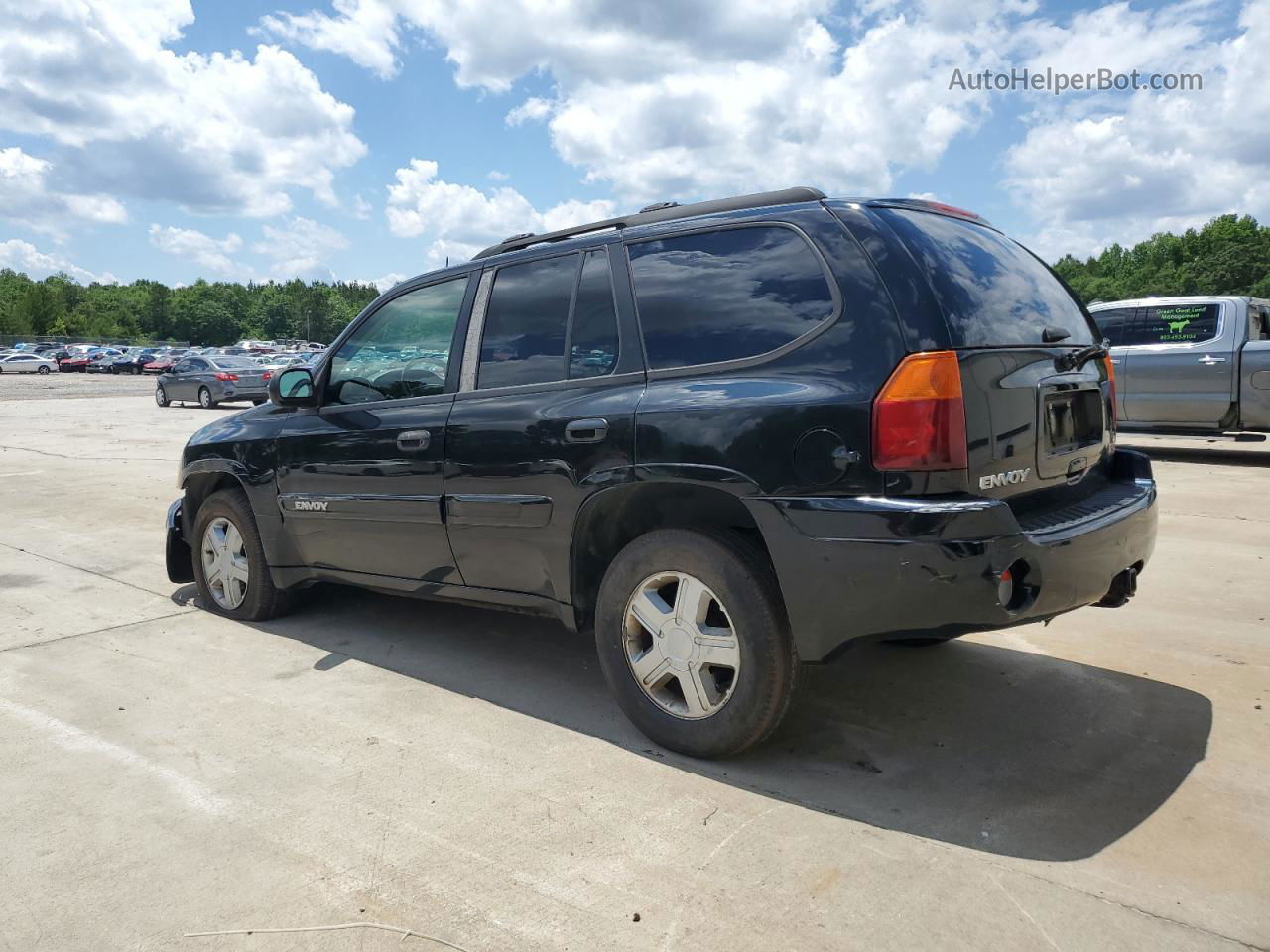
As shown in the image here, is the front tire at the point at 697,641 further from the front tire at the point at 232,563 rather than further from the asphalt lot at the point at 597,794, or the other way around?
the front tire at the point at 232,563

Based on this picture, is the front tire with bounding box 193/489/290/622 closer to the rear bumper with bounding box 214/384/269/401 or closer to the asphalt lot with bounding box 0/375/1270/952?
the asphalt lot with bounding box 0/375/1270/952

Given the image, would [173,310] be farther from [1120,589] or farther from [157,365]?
[1120,589]

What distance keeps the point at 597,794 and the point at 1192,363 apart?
33.6ft

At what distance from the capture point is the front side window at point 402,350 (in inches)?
167

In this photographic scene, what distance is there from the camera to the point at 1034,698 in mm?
3826

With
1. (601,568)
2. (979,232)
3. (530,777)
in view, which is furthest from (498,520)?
(979,232)

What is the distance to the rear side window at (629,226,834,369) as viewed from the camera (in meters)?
3.09

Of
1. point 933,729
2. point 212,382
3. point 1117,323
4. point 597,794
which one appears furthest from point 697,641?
point 212,382

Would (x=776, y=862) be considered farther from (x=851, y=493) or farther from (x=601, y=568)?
(x=601, y=568)

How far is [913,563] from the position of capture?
2.75m

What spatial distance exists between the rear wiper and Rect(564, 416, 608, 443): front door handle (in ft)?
5.18

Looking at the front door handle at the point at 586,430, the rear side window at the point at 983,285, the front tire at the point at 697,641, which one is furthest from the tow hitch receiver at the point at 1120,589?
the front door handle at the point at 586,430

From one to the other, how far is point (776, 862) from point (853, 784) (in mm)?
566

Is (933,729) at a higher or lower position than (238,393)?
lower
